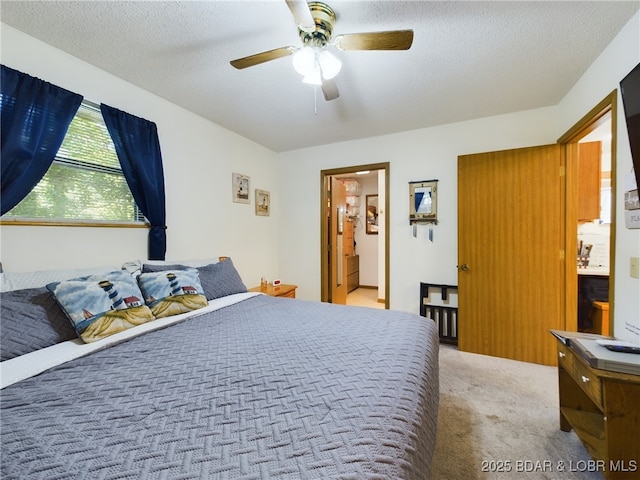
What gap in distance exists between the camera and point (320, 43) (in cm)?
158

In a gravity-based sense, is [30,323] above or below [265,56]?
below

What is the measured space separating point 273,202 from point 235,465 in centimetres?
360

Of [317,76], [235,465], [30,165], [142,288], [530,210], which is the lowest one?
[235,465]

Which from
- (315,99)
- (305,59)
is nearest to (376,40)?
(305,59)

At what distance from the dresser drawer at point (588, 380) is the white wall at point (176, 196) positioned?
3.03 meters

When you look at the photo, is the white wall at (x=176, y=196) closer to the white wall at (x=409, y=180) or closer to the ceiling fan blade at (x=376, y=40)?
the white wall at (x=409, y=180)

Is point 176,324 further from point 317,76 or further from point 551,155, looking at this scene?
point 551,155

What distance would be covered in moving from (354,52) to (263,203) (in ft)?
7.69

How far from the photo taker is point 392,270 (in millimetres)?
3422

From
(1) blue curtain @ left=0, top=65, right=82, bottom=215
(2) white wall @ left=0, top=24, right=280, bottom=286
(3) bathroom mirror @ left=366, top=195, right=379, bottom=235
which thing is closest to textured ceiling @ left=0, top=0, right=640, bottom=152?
(2) white wall @ left=0, top=24, right=280, bottom=286

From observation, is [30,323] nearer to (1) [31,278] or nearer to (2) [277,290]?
(1) [31,278]

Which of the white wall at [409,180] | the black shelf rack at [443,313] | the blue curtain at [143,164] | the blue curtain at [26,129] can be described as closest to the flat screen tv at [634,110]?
the white wall at [409,180]

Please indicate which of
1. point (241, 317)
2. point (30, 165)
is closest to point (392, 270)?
point (241, 317)

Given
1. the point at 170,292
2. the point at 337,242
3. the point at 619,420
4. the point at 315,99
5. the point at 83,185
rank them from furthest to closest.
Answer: the point at 337,242 → the point at 315,99 → the point at 83,185 → the point at 170,292 → the point at 619,420
